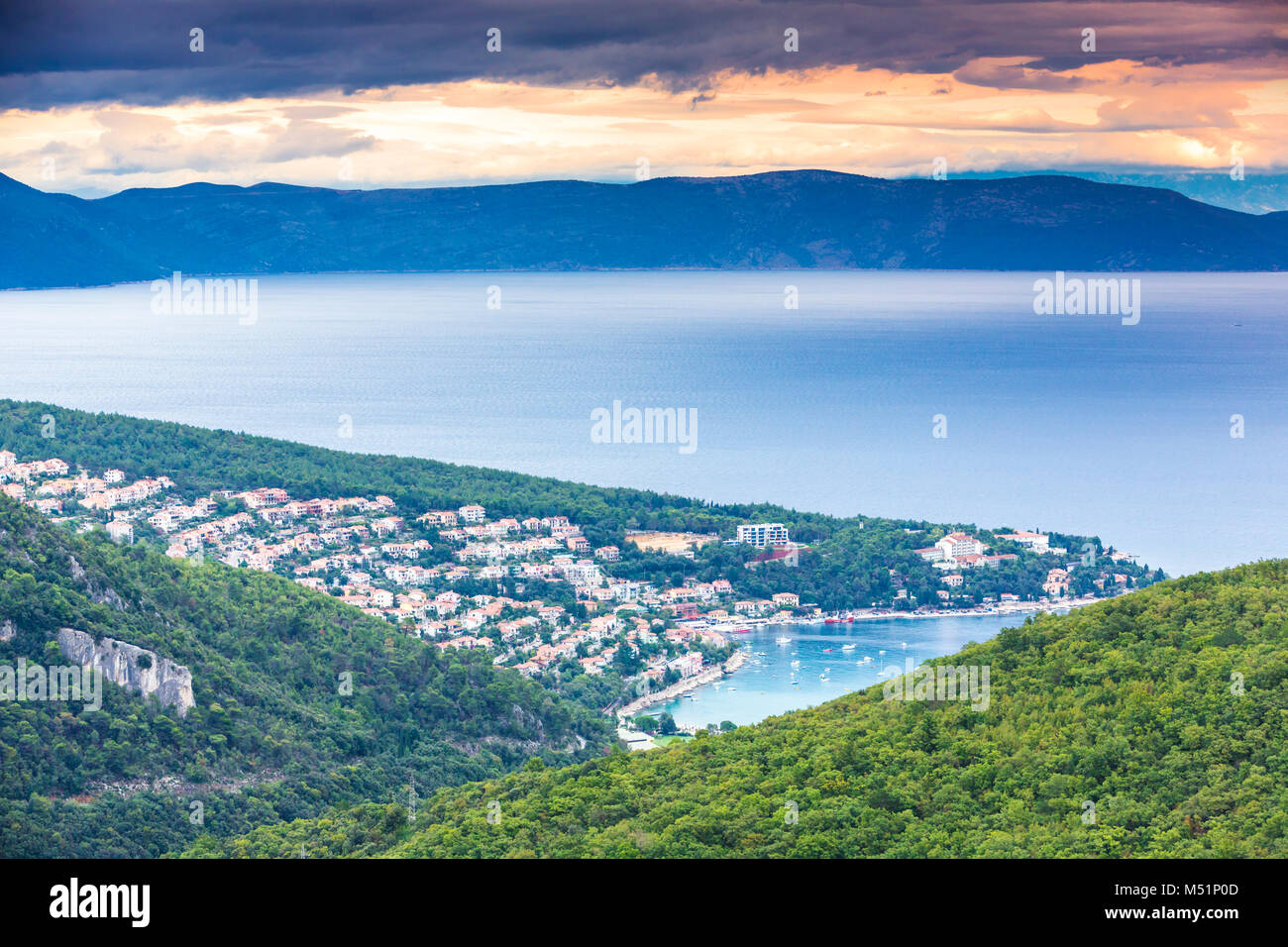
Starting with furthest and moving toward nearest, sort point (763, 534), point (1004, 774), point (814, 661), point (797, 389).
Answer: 1. point (797, 389)
2. point (763, 534)
3. point (814, 661)
4. point (1004, 774)

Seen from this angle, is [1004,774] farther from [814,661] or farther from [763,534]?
[763,534]

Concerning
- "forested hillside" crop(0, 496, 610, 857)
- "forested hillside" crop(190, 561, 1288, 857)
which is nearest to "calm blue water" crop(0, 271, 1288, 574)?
"forested hillside" crop(0, 496, 610, 857)

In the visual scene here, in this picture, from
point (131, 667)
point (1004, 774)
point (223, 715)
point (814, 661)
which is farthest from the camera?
point (814, 661)

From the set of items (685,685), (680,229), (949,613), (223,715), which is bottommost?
(685,685)

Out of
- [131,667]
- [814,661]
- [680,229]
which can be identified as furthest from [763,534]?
[680,229]

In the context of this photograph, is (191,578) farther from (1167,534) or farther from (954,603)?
(1167,534)

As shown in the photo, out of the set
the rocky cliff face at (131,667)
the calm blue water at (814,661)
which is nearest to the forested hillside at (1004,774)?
the rocky cliff face at (131,667)

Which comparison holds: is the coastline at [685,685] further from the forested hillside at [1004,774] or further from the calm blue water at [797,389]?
the calm blue water at [797,389]
